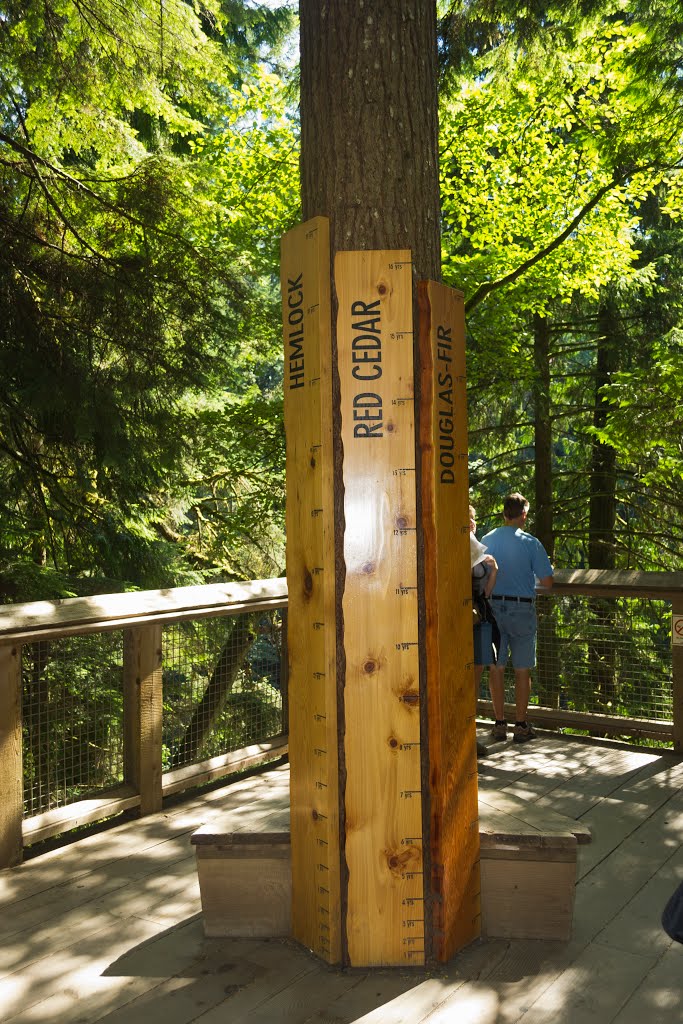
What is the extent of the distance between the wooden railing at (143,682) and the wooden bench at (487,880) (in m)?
1.15

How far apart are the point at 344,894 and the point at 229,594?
2450mm

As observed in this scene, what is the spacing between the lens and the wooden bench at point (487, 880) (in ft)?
10.5

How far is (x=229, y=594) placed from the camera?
521 cm

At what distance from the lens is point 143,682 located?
4594mm

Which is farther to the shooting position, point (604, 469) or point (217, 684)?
point (604, 469)

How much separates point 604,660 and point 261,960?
401 centimetres

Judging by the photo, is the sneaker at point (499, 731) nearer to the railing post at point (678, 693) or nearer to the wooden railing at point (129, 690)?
the railing post at point (678, 693)

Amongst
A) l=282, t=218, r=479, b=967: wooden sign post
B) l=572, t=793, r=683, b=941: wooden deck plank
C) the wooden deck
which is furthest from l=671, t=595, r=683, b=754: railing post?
l=282, t=218, r=479, b=967: wooden sign post

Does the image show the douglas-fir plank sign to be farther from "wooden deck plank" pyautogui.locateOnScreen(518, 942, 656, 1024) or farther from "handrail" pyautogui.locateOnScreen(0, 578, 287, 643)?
"handrail" pyautogui.locateOnScreen(0, 578, 287, 643)

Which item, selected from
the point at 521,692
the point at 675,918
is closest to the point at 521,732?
the point at 521,692

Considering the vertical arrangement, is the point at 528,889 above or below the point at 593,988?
above

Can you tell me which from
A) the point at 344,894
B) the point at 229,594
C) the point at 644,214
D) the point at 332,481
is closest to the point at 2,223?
the point at 229,594

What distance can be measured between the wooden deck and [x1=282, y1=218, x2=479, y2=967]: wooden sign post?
20 centimetres

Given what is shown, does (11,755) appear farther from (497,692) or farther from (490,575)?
A: (497,692)
